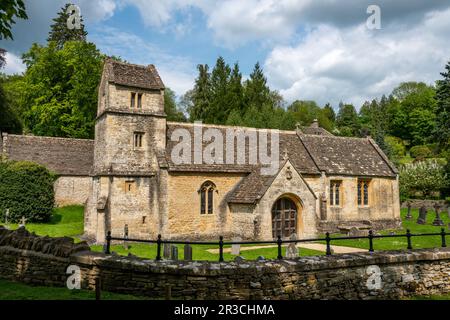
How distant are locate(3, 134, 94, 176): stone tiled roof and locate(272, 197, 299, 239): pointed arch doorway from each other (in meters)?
20.6

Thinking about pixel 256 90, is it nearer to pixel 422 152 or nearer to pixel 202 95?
pixel 202 95

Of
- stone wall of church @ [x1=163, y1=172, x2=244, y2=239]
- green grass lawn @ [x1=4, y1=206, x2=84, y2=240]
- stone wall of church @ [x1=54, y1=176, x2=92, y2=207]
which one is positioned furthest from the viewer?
stone wall of church @ [x1=54, y1=176, x2=92, y2=207]

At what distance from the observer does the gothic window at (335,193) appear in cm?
3095

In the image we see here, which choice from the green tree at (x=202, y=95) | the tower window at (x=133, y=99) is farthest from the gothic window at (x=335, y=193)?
the green tree at (x=202, y=95)

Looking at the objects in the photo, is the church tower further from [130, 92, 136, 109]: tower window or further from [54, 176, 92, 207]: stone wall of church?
[54, 176, 92, 207]: stone wall of church

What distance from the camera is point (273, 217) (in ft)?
82.4

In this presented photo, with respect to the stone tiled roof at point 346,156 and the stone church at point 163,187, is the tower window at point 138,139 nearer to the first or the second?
the stone church at point 163,187

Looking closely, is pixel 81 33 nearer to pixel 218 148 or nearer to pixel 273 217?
pixel 218 148

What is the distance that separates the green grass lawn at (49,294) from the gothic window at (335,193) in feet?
79.0

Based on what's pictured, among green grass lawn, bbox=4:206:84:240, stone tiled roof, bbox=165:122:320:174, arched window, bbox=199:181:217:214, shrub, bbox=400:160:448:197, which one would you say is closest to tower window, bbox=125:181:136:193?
stone tiled roof, bbox=165:122:320:174

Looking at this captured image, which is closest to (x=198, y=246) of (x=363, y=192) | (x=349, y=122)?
(x=363, y=192)

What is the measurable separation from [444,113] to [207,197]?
3748 centimetres

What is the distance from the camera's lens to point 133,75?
A: 25.7 meters

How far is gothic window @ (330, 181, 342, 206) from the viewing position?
3095cm
